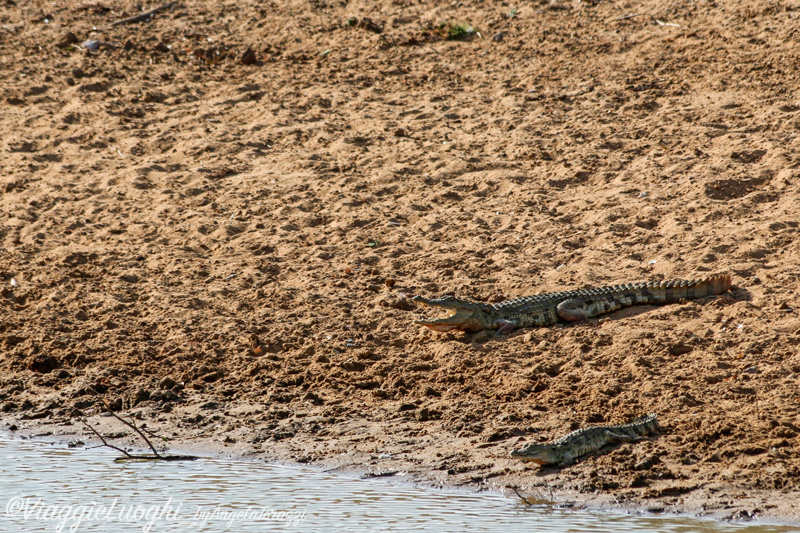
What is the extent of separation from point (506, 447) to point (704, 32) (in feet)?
22.5

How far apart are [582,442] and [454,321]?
172 cm

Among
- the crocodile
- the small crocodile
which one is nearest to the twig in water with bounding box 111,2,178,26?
the crocodile

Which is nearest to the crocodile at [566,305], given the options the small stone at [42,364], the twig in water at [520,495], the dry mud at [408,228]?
the dry mud at [408,228]

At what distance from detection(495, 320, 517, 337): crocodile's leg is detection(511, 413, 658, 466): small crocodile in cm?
150

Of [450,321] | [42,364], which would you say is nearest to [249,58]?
[42,364]

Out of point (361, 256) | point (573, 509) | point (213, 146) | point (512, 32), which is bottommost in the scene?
point (573, 509)

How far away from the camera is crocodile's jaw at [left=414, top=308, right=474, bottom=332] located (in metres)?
6.86

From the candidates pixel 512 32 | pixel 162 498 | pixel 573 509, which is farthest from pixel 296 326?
pixel 512 32

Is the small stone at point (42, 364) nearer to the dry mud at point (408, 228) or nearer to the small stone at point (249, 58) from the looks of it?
the dry mud at point (408, 228)

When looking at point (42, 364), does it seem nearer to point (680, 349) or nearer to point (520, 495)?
point (520, 495)

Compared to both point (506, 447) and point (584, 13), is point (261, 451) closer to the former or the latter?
point (506, 447)

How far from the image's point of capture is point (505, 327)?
6914 millimetres

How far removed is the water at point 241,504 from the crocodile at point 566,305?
1730 millimetres

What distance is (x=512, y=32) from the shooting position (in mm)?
11609
